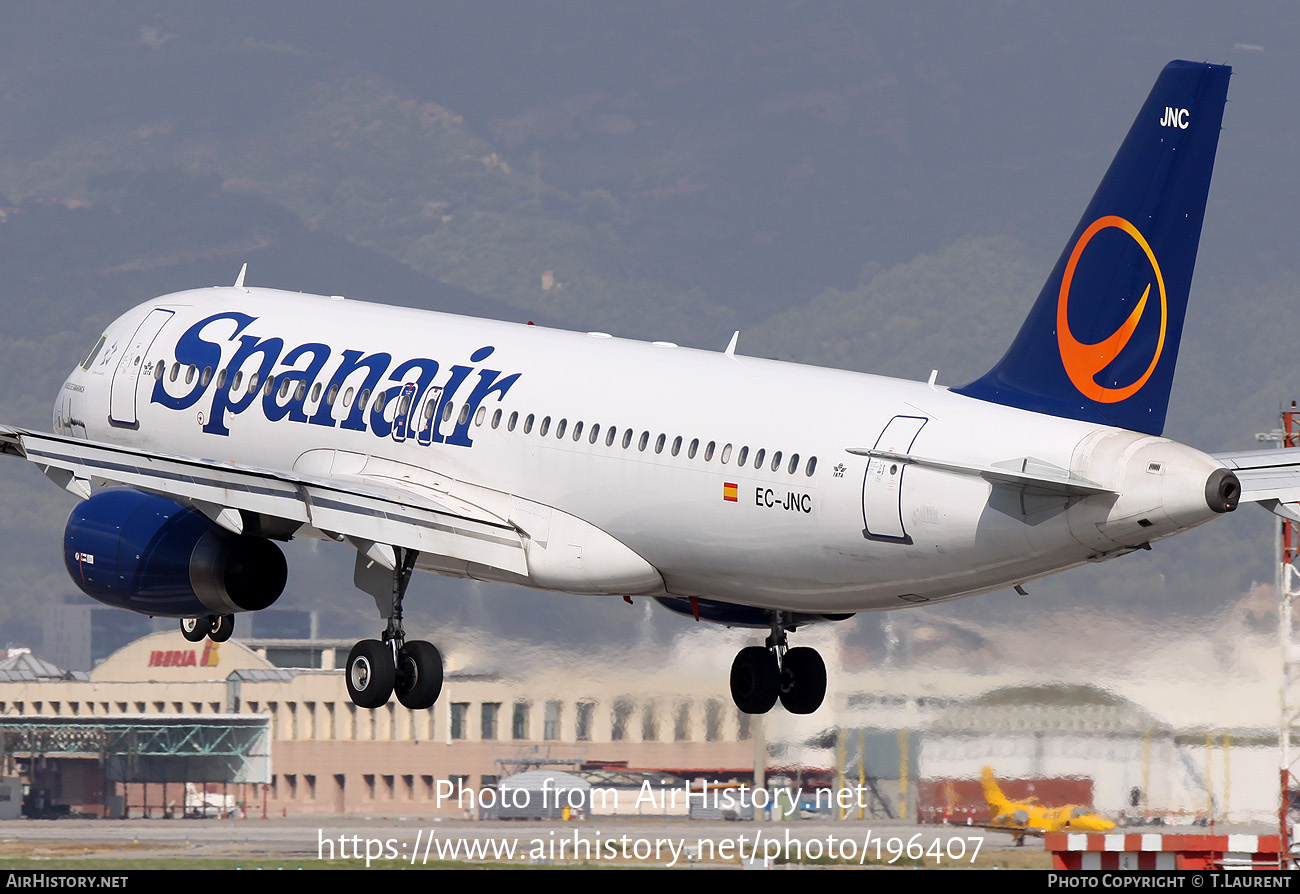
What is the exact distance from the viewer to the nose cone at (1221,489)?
27.3 metres

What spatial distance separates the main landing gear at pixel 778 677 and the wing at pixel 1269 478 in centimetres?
789

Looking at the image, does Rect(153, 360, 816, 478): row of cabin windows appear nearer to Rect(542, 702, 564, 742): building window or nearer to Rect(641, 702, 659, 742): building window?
Rect(641, 702, 659, 742): building window

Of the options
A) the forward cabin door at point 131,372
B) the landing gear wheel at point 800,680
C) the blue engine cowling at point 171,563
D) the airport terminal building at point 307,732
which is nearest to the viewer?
the blue engine cowling at point 171,563

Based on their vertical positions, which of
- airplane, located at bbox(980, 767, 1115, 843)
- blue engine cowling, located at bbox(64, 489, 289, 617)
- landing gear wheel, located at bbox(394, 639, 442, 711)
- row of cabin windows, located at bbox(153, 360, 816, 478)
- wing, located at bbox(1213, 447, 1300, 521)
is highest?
row of cabin windows, located at bbox(153, 360, 816, 478)

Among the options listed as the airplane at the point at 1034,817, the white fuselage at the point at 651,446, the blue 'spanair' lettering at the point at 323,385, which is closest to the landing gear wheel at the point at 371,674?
the white fuselage at the point at 651,446

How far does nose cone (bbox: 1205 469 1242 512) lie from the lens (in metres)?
27.3

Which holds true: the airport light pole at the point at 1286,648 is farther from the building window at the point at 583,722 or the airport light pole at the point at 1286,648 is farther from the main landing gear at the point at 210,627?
the main landing gear at the point at 210,627

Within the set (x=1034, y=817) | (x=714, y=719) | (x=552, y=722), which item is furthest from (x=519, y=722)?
(x=1034, y=817)

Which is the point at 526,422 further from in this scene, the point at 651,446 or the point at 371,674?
the point at 371,674

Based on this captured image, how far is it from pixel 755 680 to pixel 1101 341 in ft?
33.0

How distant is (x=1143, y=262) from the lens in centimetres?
2886

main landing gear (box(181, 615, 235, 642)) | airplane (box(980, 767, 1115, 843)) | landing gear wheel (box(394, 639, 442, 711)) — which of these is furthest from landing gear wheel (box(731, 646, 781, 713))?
airplane (box(980, 767, 1115, 843))

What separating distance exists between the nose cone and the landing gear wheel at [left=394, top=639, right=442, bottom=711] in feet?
40.4

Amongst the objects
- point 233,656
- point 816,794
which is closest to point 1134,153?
point 816,794
